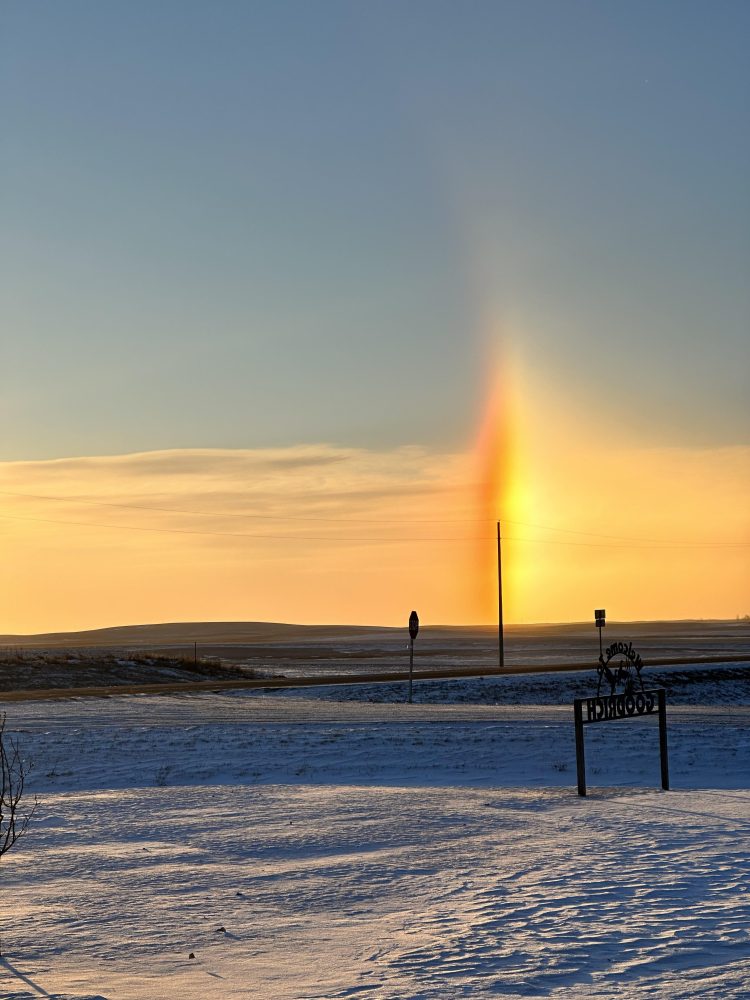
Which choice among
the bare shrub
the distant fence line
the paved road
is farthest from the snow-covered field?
the distant fence line

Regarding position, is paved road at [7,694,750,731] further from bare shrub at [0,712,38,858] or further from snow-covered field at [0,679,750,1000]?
bare shrub at [0,712,38,858]

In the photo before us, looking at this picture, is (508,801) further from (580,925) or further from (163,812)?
(580,925)

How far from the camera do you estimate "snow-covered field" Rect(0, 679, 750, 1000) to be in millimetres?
8109

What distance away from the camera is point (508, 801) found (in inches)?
652

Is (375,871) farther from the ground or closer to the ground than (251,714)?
closer to the ground

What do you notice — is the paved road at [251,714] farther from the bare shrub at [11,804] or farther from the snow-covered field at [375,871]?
the bare shrub at [11,804]

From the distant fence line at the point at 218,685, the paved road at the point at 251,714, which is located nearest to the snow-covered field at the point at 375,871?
the paved road at the point at 251,714

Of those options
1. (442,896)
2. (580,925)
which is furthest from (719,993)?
(442,896)

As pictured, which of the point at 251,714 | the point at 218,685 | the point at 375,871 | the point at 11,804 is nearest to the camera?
the point at 11,804

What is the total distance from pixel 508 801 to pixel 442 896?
630 cm

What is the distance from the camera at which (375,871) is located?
1171cm

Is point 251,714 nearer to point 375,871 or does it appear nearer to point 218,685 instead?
point 218,685

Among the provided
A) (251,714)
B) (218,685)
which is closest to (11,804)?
(251,714)

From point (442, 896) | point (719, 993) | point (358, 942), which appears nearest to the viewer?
point (719, 993)
